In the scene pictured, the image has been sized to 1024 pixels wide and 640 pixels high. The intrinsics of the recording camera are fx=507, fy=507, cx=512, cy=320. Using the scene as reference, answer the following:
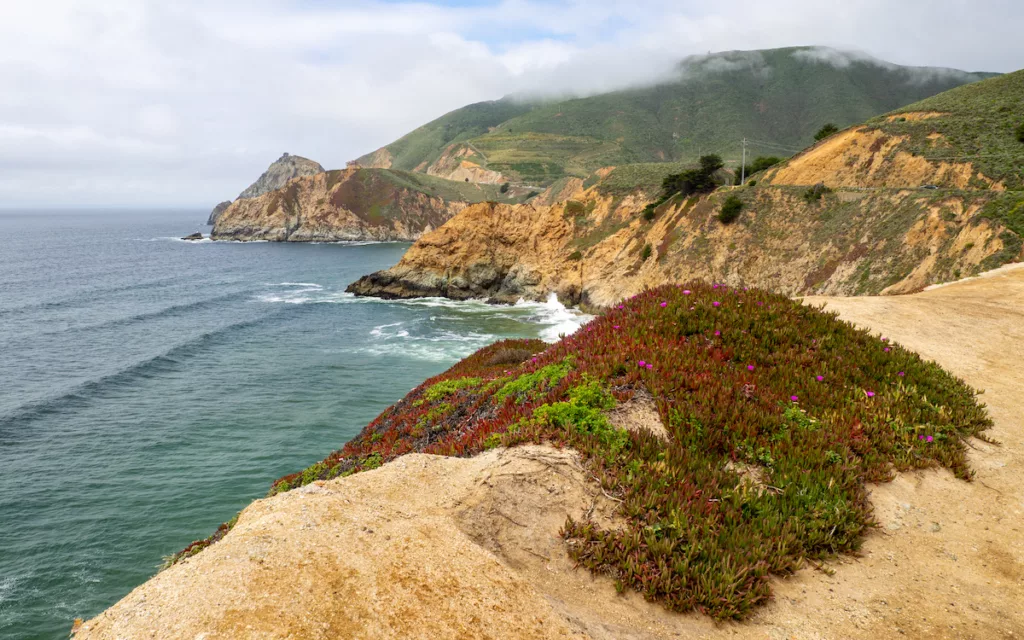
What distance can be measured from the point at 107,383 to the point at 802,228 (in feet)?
156

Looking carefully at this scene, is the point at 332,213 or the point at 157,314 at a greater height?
the point at 332,213

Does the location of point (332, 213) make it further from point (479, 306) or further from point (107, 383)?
point (107, 383)

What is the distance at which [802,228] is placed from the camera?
38.2 metres

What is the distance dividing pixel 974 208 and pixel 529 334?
2767cm

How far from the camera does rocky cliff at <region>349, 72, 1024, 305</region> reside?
27.7m

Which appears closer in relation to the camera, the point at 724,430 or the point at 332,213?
the point at 724,430

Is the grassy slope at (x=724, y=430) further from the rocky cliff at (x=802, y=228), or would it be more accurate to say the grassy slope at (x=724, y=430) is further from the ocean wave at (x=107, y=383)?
the ocean wave at (x=107, y=383)

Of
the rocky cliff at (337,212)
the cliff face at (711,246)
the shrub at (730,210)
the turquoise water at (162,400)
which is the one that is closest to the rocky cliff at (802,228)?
the cliff face at (711,246)

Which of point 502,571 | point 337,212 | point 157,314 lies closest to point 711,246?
point 502,571

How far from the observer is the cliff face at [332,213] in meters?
129

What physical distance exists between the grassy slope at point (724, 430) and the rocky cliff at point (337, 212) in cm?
12896

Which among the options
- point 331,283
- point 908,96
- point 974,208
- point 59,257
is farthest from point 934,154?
point 908,96

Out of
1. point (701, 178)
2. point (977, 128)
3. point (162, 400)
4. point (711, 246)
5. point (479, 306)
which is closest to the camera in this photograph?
point (162, 400)

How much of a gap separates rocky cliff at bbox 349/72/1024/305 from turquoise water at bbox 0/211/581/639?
623 centimetres
